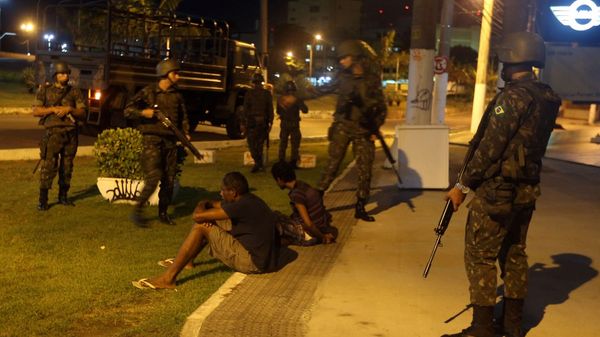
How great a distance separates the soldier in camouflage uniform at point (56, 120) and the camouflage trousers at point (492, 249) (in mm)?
5586

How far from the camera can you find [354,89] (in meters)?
8.33

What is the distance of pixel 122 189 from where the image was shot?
9.18 metres

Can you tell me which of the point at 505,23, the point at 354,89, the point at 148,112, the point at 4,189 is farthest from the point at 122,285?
the point at 505,23

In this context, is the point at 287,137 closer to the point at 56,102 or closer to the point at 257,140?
the point at 257,140

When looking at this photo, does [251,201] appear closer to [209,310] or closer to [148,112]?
[209,310]

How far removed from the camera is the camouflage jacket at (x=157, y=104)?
25.6 feet

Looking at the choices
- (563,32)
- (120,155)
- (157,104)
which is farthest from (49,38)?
(563,32)

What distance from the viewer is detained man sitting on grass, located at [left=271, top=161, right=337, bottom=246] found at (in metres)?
7.11

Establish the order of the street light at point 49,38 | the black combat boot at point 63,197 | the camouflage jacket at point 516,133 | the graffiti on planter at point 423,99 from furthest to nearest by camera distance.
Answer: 1. the street light at point 49,38
2. the graffiti on planter at point 423,99
3. the black combat boot at point 63,197
4. the camouflage jacket at point 516,133

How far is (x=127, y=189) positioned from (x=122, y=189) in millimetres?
66

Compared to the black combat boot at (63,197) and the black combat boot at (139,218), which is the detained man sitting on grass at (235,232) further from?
the black combat boot at (63,197)

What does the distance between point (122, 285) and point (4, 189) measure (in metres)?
5.17

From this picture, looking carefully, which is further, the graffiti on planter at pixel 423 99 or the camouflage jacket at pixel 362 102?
the graffiti on planter at pixel 423 99

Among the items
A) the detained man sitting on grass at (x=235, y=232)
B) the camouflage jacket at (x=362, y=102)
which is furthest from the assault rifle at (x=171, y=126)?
the detained man sitting on grass at (x=235, y=232)
